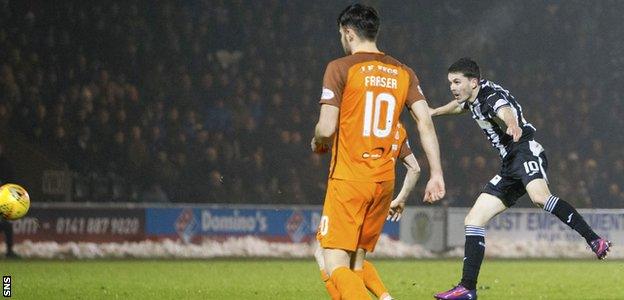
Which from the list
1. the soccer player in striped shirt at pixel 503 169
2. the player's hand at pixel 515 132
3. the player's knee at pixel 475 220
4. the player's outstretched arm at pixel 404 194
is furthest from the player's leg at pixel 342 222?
the player's knee at pixel 475 220

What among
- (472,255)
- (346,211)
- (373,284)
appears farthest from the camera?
(472,255)

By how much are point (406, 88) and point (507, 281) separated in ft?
21.7

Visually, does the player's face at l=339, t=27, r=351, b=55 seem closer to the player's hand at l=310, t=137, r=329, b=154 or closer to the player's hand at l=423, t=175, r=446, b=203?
the player's hand at l=310, t=137, r=329, b=154

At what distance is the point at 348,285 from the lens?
Result: 5312 mm

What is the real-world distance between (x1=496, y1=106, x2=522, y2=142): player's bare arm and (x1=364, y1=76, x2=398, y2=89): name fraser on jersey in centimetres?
259

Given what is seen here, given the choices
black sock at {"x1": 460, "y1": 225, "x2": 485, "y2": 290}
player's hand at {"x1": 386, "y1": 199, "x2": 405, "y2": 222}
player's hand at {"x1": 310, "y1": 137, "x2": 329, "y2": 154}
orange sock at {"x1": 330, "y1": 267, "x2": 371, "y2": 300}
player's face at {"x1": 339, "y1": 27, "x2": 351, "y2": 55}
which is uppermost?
player's face at {"x1": 339, "y1": 27, "x2": 351, "y2": 55}

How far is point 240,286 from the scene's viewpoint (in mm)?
10664

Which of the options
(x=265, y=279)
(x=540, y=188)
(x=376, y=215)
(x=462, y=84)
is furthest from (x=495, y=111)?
(x=265, y=279)

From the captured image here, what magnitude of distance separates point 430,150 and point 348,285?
864 millimetres

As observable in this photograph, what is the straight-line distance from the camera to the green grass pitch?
9703 millimetres

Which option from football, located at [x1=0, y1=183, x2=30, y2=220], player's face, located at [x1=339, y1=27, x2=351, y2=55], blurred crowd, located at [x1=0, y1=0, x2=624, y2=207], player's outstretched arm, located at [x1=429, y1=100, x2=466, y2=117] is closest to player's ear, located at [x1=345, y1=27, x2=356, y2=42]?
player's face, located at [x1=339, y1=27, x2=351, y2=55]

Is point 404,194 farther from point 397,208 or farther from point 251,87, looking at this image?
point 251,87

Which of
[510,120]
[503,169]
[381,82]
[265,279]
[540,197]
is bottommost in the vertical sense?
[265,279]

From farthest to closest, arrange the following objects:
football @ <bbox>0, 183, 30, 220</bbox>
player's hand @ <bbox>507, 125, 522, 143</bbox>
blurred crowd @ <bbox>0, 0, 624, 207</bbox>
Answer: blurred crowd @ <bbox>0, 0, 624, 207</bbox>
football @ <bbox>0, 183, 30, 220</bbox>
player's hand @ <bbox>507, 125, 522, 143</bbox>
